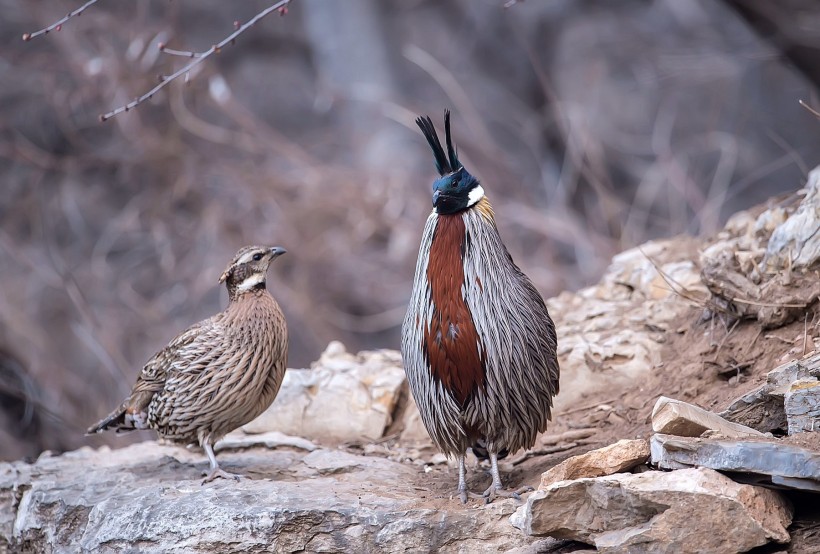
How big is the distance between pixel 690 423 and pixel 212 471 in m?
2.56

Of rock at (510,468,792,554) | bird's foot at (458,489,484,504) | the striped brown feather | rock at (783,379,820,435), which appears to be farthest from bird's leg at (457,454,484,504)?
rock at (783,379,820,435)

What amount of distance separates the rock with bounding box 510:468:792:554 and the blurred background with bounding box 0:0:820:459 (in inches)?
191

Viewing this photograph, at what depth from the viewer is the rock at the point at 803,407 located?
4059 millimetres

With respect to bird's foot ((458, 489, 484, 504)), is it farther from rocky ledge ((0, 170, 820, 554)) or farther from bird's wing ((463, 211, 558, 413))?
bird's wing ((463, 211, 558, 413))

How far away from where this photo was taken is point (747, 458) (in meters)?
3.74

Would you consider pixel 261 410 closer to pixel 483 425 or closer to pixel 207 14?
pixel 483 425

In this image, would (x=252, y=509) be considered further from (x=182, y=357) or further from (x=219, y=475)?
(x=182, y=357)

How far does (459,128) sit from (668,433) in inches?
296

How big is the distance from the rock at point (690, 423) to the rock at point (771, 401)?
9.2 inches

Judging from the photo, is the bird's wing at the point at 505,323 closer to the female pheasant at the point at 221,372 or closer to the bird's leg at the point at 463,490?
the bird's leg at the point at 463,490

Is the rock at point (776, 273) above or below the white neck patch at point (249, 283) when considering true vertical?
below

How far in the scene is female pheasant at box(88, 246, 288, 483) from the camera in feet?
18.1

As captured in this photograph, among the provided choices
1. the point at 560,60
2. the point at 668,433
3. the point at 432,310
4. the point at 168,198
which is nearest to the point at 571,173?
the point at 560,60

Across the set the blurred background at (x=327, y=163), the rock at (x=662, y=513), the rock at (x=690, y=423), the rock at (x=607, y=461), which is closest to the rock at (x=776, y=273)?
the rock at (x=690, y=423)
